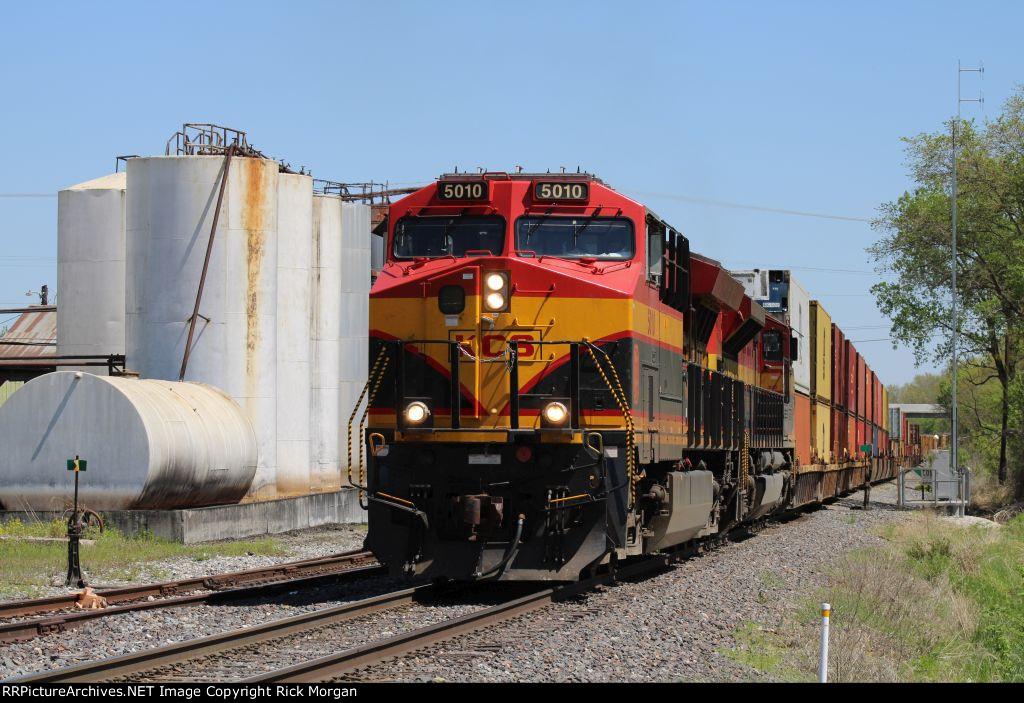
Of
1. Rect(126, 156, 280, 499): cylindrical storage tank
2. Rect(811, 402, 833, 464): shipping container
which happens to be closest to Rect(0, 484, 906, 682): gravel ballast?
Rect(126, 156, 280, 499): cylindrical storage tank

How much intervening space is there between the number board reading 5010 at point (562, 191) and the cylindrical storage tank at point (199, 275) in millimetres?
15565

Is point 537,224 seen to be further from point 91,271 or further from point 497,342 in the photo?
point 91,271

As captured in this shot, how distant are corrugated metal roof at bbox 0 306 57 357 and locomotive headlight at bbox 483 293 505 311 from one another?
29433 mm

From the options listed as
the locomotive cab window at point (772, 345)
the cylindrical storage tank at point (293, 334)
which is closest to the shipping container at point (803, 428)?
the locomotive cab window at point (772, 345)

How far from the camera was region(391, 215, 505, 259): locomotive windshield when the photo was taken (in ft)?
41.9

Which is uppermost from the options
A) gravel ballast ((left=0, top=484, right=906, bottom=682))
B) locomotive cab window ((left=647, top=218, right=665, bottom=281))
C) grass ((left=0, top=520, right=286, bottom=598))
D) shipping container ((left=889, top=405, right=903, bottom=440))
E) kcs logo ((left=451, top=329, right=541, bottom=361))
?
locomotive cab window ((left=647, top=218, right=665, bottom=281))

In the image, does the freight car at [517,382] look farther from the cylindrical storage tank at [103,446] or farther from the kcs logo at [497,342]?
the cylindrical storage tank at [103,446]

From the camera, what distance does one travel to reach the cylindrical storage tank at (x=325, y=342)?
3148 centimetres

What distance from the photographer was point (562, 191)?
12.7 meters

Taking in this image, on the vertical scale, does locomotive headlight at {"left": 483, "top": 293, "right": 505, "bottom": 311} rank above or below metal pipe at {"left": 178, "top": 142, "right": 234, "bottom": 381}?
below

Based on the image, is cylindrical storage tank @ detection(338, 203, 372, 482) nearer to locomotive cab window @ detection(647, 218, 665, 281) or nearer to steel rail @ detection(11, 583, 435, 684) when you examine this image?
locomotive cab window @ detection(647, 218, 665, 281)

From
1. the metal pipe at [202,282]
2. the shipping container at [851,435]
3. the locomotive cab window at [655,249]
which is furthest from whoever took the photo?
Answer: the shipping container at [851,435]

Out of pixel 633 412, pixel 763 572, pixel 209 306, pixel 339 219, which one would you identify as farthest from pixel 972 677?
pixel 339 219

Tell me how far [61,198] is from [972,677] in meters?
27.8
